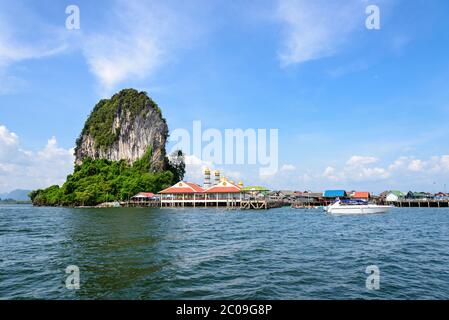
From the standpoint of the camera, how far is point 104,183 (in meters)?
108

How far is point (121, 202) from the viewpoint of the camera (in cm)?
9806

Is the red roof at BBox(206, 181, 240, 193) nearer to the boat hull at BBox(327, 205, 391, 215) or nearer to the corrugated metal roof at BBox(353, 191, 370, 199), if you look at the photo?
the boat hull at BBox(327, 205, 391, 215)

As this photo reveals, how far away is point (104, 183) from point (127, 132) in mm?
26371

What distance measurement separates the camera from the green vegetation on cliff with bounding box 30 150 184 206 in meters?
102

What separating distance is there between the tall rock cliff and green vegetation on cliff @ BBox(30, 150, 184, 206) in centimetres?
406

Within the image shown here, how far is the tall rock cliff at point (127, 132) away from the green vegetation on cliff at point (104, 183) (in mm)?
4064

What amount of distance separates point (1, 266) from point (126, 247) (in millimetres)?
6619

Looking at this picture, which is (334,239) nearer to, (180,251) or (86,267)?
(180,251)

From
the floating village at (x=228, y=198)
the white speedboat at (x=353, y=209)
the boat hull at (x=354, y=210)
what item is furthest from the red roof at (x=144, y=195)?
Answer: the boat hull at (x=354, y=210)

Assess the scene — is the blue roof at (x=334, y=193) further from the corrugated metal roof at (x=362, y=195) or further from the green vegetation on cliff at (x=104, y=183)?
the green vegetation on cliff at (x=104, y=183)

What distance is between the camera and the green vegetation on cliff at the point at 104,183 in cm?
10225

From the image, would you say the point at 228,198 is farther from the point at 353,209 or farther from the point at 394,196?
the point at 394,196
